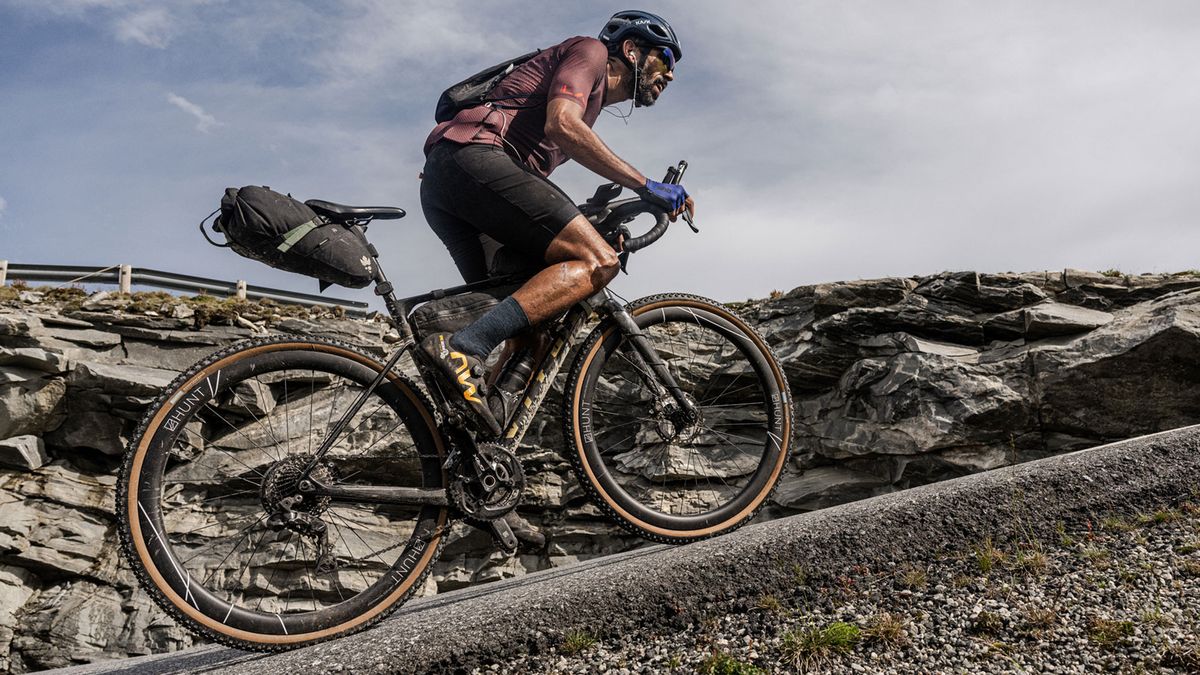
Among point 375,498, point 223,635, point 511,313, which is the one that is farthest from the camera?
point 511,313

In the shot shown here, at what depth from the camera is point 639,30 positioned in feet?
12.5

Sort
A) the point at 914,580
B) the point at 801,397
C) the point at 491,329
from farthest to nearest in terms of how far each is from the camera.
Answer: the point at 801,397 < the point at 491,329 < the point at 914,580

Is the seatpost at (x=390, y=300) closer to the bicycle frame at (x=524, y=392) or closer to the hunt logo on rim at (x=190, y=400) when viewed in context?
the bicycle frame at (x=524, y=392)

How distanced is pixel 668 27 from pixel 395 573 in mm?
3073

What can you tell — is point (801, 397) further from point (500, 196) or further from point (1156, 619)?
point (500, 196)

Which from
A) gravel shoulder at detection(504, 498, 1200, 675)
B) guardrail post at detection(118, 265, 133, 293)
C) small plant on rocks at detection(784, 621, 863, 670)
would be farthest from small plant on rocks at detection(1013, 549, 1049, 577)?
guardrail post at detection(118, 265, 133, 293)

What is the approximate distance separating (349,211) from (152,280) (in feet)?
45.7

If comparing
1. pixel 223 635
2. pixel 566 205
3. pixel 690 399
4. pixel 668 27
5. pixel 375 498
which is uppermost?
pixel 668 27

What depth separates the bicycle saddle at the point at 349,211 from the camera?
3.29m

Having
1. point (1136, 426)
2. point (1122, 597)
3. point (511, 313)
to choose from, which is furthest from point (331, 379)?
point (1136, 426)

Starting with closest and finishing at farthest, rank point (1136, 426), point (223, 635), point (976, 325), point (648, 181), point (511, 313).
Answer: point (223, 635)
point (511, 313)
point (648, 181)
point (1136, 426)
point (976, 325)

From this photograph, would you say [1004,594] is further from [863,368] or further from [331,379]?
[863,368]

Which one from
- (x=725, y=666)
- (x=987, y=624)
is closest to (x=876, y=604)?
(x=987, y=624)

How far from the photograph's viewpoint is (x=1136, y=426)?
23.7ft
